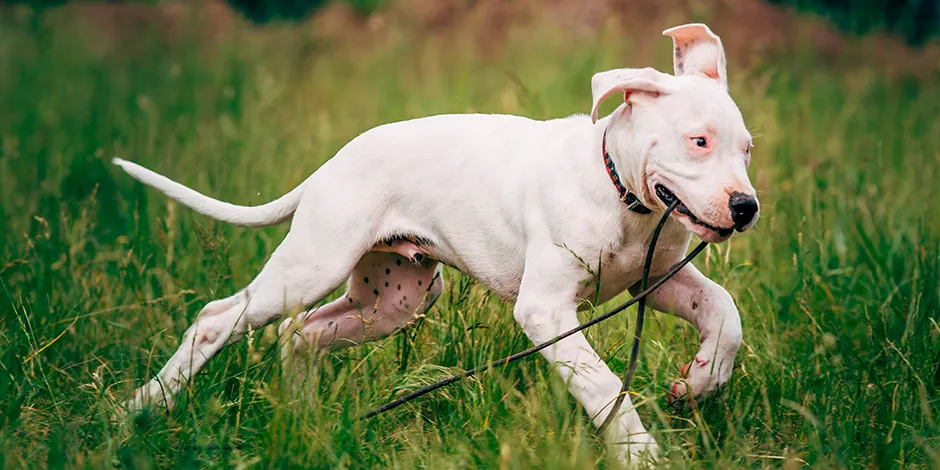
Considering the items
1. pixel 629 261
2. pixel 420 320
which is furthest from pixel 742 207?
pixel 420 320

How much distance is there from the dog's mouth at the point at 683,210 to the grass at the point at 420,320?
58 cm

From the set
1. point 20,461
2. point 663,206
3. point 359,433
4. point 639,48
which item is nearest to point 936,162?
point 639,48

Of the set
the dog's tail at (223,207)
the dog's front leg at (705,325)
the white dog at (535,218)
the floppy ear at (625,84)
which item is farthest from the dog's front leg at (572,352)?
the dog's tail at (223,207)

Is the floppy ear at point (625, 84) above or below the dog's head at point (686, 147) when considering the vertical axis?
above

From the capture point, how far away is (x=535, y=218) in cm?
372

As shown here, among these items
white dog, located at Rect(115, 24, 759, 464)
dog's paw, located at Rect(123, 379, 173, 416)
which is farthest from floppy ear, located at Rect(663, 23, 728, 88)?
dog's paw, located at Rect(123, 379, 173, 416)

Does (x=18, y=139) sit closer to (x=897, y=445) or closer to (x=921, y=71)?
(x=897, y=445)

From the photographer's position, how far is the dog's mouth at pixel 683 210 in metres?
3.23

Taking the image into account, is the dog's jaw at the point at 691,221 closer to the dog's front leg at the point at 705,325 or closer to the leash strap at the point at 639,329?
the leash strap at the point at 639,329

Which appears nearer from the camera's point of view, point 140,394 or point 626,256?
point 626,256

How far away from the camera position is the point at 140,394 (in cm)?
400

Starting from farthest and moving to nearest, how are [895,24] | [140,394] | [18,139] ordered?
1. [895,24]
2. [18,139]
3. [140,394]

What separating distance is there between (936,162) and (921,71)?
3.99 meters

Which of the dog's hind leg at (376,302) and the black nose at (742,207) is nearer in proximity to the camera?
the black nose at (742,207)
